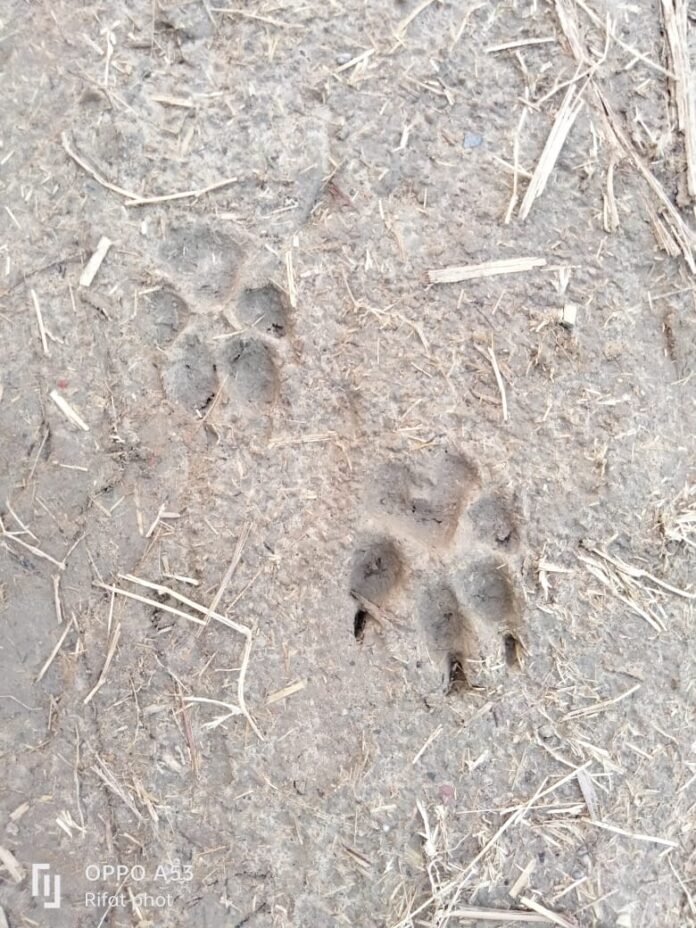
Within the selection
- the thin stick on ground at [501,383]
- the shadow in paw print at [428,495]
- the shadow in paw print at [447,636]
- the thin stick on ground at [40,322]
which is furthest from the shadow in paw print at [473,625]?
the thin stick on ground at [40,322]

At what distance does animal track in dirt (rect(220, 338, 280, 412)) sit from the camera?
162 cm

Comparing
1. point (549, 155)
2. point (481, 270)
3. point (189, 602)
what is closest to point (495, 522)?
point (481, 270)

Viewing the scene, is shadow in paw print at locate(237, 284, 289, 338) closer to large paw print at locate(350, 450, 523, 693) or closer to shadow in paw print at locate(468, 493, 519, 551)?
large paw print at locate(350, 450, 523, 693)

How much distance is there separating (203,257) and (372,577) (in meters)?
0.73

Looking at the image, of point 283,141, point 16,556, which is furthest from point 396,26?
point 16,556

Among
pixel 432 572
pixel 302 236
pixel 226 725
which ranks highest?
pixel 302 236

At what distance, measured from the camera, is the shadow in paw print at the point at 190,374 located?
1611 millimetres

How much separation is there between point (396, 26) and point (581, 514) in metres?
1.06

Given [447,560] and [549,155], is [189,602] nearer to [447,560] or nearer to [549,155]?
[447,560]

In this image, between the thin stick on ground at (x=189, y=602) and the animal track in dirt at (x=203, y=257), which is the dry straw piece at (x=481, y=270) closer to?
the animal track in dirt at (x=203, y=257)

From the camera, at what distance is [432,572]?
1.60 meters

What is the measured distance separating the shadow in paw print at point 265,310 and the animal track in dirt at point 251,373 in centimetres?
4

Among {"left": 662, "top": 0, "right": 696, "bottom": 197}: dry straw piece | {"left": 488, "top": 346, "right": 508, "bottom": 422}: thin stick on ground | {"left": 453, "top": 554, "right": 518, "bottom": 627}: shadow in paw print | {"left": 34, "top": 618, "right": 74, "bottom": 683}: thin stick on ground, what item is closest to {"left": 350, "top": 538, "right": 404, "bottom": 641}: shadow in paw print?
{"left": 453, "top": 554, "right": 518, "bottom": 627}: shadow in paw print

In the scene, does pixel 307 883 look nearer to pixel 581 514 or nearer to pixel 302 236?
pixel 581 514
